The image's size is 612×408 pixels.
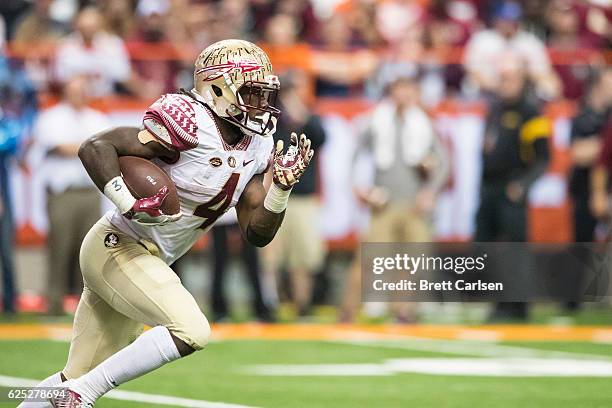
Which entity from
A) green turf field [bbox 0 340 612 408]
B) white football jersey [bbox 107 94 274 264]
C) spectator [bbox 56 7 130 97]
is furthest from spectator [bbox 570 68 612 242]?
white football jersey [bbox 107 94 274 264]

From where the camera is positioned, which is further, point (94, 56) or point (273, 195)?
point (94, 56)

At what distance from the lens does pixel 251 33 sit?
13492 mm

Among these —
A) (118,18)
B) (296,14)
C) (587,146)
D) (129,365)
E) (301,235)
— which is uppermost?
(296,14)

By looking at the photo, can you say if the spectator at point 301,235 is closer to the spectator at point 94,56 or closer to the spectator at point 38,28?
the spectator at point 94,56

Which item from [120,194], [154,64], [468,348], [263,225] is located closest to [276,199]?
[263,225]

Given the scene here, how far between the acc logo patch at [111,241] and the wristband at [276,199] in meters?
0.67

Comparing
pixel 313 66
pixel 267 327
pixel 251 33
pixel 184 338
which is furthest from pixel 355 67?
pixel 184 338

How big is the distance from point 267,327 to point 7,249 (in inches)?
89.9

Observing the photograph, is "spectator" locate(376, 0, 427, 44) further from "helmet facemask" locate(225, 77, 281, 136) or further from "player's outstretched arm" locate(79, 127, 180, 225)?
"player's outstretched arm" locate(79, 127, 180, 225)

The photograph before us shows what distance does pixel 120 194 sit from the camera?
5.54 metres

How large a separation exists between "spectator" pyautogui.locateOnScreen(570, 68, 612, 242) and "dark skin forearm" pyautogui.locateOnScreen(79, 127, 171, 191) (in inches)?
280

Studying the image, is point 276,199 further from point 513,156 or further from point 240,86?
point 513,156

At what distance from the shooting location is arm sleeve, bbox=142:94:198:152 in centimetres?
568

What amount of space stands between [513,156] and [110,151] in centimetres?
645
